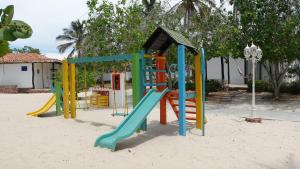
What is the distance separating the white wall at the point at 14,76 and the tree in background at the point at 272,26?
21855mm

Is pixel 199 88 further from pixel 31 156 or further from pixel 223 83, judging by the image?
pixel 223 83

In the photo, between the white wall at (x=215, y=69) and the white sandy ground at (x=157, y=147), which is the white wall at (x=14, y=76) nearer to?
the white wall at (x=215, y=69)

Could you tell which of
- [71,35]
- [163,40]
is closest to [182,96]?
[163,40]

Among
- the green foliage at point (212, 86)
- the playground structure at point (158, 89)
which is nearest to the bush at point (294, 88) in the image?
the green foliage at point (212, 86)

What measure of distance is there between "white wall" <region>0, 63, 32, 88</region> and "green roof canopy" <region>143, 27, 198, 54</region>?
25.1m

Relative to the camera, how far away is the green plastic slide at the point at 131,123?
7.18 metres

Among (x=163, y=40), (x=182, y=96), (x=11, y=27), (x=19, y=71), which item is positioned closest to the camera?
(x=11, y=27)

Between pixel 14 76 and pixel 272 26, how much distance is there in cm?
2453

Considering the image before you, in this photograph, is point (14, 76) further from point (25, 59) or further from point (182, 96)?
point (182, 96)

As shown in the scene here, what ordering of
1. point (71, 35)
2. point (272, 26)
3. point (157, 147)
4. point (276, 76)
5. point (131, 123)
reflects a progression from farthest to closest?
point (71, 35), point (276, 76), point (272, 26), point (131, 123), point (157, 147)

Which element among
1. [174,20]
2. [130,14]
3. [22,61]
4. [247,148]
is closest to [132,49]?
[130,14]

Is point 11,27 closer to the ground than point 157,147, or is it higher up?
higher up

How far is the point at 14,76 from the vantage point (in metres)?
32.1

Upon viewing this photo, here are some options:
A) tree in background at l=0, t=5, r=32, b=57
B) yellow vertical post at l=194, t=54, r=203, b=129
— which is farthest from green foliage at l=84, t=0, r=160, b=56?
tree in background at l=0, t=5, r=32, b=57
